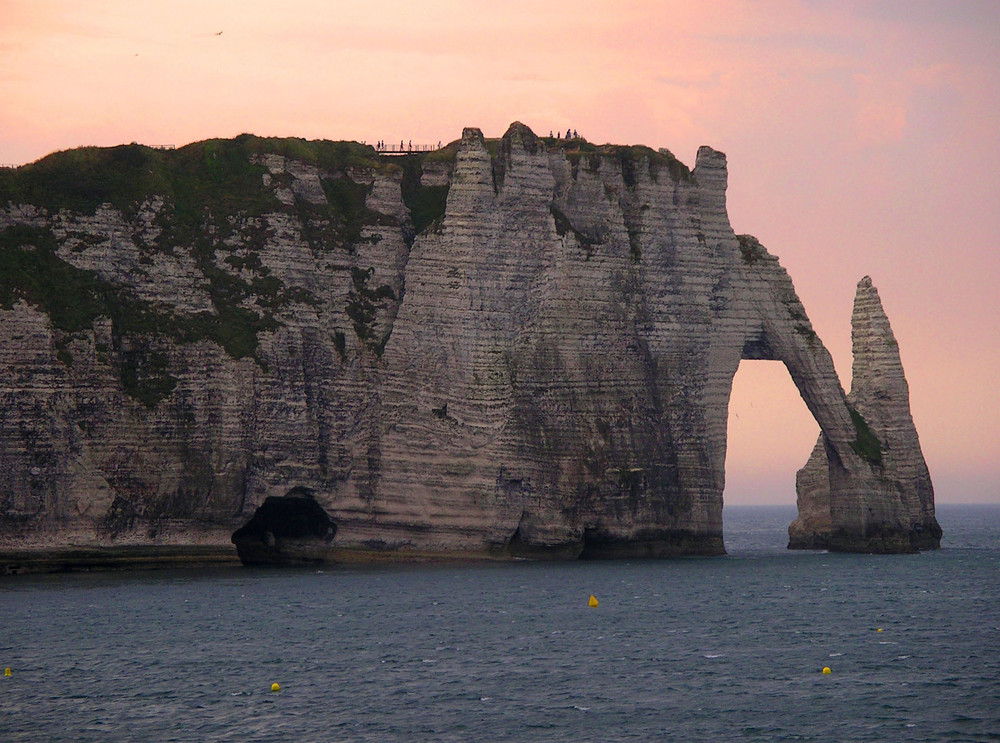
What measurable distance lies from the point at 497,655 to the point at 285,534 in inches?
1543

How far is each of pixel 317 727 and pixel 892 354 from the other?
73.9m

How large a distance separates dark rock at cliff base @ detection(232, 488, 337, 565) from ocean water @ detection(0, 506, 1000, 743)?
4.23 m

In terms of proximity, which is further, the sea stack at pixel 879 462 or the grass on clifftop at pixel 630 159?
the sea stack at pixel 879 462

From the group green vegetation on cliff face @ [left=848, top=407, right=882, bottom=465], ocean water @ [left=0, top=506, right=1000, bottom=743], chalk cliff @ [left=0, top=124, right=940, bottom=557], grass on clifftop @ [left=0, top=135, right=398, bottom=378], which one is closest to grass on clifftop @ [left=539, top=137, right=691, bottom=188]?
chalk cliff @ [left=0, top=124, right=940, bottom=557]

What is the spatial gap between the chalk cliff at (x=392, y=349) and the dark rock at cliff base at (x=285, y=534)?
166cm

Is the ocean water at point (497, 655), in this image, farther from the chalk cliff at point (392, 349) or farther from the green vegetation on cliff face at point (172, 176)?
the green vegetation on cliff face at point (172, 176)

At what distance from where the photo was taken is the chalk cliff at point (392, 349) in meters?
94.4

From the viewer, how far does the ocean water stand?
51188 mm

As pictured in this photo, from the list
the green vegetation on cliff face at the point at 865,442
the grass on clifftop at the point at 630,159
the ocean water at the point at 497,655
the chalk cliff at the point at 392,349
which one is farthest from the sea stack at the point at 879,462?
the grass on clifftop at the point at 630,159

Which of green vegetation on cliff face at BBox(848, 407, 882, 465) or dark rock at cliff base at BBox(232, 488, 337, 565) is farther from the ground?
green vegetation on cliff face at BBox(848, 407, 882, 465)

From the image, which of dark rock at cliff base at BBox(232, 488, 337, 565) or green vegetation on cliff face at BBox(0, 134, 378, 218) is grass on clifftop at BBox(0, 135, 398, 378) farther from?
dark rock at cliff base at BBox(232, 488, 337, 565)

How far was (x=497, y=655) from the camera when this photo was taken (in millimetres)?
64625

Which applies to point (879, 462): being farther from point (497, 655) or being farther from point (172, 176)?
point (497, 655)

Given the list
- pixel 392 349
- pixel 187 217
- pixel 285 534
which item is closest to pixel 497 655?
pixel 285 534
